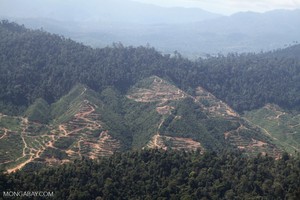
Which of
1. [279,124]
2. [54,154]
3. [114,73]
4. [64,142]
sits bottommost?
[279,124]

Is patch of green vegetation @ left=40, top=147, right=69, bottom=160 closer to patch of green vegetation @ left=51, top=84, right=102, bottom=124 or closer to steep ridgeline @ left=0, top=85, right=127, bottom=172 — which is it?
steep ridgeline @ left=0, top=85, right=127, bottom=172

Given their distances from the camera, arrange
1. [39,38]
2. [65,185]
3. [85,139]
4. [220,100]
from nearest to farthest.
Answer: [65,185], [85,139], [220,100], [39,38]

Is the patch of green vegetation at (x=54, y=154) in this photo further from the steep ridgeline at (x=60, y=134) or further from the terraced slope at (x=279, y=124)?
the terraced slope at (x=279, y=124)

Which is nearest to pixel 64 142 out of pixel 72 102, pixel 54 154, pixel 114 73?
pixel 54 154

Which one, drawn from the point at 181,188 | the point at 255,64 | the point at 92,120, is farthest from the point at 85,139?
the point at 255,64

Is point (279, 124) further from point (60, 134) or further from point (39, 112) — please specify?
point (39, 112)

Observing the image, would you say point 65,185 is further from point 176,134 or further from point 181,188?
point 176,134

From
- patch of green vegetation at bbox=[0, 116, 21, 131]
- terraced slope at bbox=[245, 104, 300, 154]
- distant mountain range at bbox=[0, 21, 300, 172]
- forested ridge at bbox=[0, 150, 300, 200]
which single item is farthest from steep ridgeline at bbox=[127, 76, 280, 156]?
patch of green vegetation at bbox=[0, 116, 21, 131]
